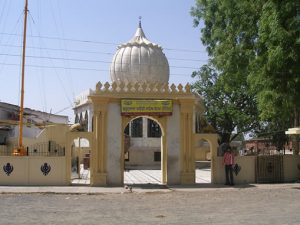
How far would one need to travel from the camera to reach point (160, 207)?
1365 cm

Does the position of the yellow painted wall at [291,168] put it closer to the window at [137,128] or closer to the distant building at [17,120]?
the window at [137,128]

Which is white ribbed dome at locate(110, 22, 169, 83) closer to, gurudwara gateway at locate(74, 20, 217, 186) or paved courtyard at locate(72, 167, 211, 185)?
paved courtyard at locate(72, 167, 211, 185)

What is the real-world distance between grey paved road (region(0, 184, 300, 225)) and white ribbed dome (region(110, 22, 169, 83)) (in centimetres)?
1932

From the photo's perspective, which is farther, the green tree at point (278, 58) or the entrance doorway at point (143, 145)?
the entrance doorway at point (143, 145)

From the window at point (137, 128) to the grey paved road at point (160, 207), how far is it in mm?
22092

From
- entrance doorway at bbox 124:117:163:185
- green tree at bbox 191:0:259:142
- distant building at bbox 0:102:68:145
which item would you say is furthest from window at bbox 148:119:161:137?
green tree at bbox 191:0:259:142

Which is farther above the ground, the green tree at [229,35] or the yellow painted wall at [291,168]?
the green tree at [229,35]

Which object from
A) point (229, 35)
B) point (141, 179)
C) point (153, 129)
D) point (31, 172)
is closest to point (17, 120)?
point (153, 129)

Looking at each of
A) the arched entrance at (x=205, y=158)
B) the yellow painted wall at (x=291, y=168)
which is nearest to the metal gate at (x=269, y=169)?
the yellow painted wall at (x=291, y=168)

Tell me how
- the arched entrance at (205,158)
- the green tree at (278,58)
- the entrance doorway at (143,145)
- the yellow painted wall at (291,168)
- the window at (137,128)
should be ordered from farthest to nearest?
the window at (137,128)
the entrance doorway at (143,145)
the yellow painted wall at (291,168)
the arched entrance at (205,158)
the green tree at (278,58)

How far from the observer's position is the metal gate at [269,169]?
22.5 m

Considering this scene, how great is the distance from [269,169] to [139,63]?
58.5ft

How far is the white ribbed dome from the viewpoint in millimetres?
37906

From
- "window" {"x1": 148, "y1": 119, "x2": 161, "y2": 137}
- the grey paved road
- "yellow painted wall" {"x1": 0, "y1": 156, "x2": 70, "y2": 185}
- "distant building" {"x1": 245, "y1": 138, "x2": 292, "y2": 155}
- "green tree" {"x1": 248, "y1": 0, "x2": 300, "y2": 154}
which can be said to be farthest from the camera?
"window" {"x1": 148, "y1": 119, "x2": 161, "y2": 137}
